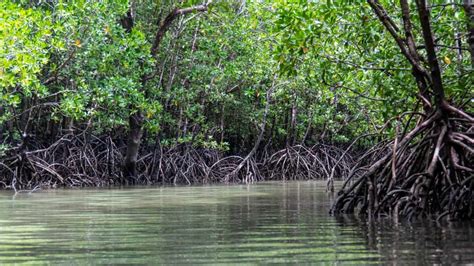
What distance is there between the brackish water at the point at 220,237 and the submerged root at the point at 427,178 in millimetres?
270

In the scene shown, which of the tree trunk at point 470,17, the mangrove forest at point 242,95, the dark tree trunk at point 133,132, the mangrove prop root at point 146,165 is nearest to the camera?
the tree trunk at point 470,17

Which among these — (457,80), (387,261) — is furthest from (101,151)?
(387,261)

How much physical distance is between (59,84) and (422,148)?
9696 mm

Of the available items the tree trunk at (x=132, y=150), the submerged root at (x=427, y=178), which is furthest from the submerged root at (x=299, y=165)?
the submerged root at (x=427, y=178)

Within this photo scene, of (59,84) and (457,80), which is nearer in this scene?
(457,80)

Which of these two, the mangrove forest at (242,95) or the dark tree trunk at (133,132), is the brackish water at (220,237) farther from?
the dark tree trunk at (133,132)

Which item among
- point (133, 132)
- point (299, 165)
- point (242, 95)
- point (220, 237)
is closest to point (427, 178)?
point (220, 237)

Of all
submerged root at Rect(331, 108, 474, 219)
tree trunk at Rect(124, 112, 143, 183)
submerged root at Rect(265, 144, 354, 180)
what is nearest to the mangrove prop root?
submerged root at Rect(265, 144, 354, 180)

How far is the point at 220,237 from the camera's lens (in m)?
4.75

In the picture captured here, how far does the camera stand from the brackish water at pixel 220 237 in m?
3.78

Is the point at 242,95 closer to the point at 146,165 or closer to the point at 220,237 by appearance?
the point at 146,165

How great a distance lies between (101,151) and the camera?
51.5 feet

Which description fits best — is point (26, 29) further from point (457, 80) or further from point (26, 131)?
point (457, 80)

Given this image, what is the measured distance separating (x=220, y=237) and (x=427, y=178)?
78.7 inches
